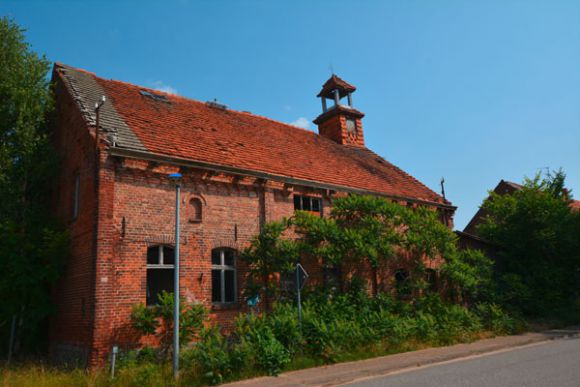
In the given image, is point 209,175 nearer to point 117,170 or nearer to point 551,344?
point 117,170

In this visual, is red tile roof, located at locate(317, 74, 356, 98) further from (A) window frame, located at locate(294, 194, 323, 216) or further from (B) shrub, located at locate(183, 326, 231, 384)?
(B) shrub, located at locate(183, 326, 231, 384)

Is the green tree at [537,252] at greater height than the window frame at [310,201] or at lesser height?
lesser

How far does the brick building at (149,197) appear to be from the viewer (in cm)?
1155

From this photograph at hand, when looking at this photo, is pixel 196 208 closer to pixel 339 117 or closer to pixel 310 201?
pixel 310 201

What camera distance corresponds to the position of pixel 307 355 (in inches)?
456

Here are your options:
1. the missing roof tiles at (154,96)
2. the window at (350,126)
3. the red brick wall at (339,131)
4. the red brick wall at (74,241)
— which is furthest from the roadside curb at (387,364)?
the window at (350,126)

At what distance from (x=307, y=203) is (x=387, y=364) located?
712 centimetres

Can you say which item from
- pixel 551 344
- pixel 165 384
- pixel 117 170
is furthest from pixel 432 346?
pixel 117 170

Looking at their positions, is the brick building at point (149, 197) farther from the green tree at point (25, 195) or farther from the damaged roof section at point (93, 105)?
the green tree at point (25, 195)

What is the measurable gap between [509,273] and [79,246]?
57.6ft

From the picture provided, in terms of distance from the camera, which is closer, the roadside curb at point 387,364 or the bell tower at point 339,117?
the roadside curb at point 387,364

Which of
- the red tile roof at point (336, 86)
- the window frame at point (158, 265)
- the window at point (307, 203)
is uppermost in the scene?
the red tile roof at point (336, 86)

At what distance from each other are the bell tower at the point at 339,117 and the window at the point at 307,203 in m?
8.20

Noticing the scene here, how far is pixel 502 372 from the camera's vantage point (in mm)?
9219
